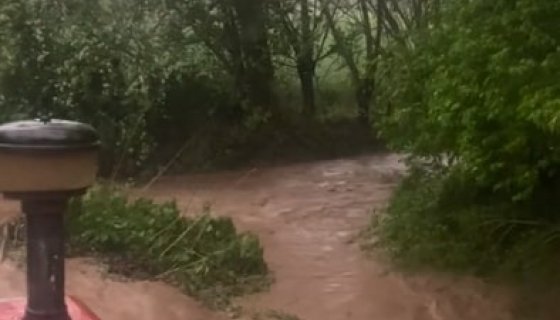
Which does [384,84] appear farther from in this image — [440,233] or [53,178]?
[53,178]

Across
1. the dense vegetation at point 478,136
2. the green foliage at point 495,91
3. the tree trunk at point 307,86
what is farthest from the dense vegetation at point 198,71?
the green foliage at point 495,91

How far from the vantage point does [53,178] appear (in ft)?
11.3

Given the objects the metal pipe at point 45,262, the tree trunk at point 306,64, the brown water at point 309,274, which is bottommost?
the brown water at point 309,274

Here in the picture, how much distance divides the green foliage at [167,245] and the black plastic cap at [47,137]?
4.67 meters

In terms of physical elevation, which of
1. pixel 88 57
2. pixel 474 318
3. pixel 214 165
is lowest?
pixel 474 318

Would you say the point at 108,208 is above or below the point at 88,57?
below

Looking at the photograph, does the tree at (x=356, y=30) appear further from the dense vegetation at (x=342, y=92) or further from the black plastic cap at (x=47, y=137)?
the black plastic cap at (x=47, y=137)

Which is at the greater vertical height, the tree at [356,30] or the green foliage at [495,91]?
the tree at [356,30]

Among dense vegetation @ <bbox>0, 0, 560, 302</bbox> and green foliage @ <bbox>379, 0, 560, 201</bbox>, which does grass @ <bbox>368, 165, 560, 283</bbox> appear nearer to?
dense vegetation @ <bbox>0, 0, 560, 302</bbox>

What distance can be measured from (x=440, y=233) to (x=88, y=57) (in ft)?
13.8

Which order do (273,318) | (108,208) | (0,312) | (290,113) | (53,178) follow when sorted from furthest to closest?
(290,113), (108,208), (273,318), (0,312), (53,178)

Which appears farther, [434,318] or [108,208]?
[108,208]

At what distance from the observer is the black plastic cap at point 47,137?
3.46 meters

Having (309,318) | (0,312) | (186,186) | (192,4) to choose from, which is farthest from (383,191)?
Result: (0,312)
